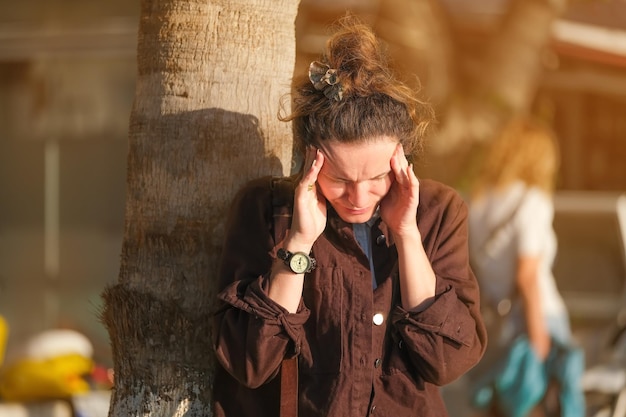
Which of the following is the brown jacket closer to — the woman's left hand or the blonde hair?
the woman's left hand

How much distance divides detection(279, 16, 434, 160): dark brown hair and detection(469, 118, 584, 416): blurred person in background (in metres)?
3.70

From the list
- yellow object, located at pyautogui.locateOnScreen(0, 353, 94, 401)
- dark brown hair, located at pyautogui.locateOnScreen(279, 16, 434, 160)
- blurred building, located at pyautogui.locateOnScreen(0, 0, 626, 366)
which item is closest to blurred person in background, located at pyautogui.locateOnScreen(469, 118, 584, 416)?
blurred building, located at pyautogui.locateOnScreen(0, 0, 626, 366)

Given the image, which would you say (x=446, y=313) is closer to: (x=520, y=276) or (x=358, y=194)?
(x=358, y=194)

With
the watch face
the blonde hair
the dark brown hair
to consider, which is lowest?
the blonde hair

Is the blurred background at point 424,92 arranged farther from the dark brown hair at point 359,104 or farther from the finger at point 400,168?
the finger at point 400,168

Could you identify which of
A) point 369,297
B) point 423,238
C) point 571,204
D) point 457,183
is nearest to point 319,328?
point 369,297

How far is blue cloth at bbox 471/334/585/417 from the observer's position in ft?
20.2

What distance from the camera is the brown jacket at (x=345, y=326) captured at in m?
2.61

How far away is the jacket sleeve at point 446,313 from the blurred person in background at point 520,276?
3.54 metres

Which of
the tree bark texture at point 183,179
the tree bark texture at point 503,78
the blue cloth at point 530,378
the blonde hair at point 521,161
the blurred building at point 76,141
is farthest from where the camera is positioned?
the blurred building at point 76,141

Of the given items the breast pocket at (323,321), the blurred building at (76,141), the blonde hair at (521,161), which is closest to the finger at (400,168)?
the breast pocket at (323,321)

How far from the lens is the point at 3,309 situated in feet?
34.7

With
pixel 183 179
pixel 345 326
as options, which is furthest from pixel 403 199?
pixel 183 179

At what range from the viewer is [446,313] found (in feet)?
8.68
